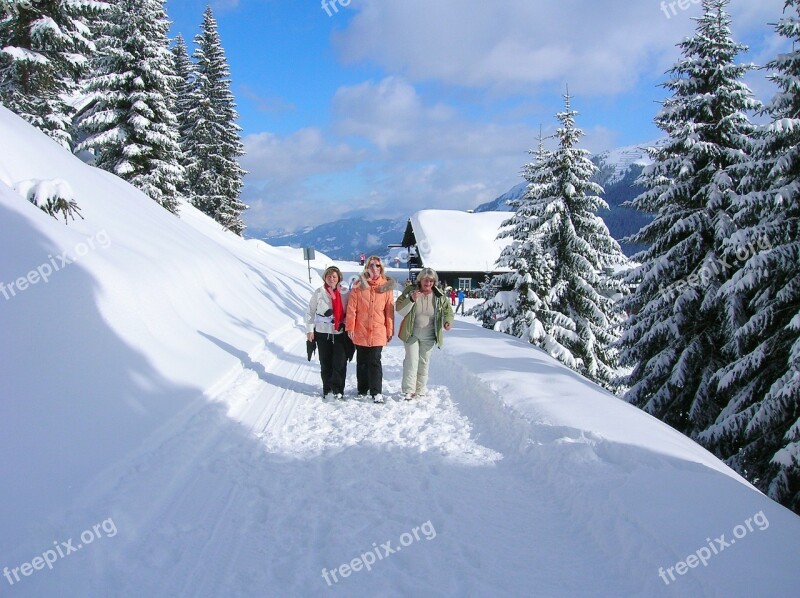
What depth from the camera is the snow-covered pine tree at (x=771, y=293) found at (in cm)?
763

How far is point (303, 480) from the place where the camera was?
4.22 meters

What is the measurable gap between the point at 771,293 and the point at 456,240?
36620 mm

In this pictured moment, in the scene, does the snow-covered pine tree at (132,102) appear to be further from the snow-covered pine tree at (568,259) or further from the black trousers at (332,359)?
the black trousers at (332,359)

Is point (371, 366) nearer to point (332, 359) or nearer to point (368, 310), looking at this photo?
point (332, 359)

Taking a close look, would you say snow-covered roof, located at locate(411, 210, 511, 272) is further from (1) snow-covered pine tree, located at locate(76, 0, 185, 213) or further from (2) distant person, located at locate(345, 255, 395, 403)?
(2) distant person, located at locate(345, 255, 395, 403)

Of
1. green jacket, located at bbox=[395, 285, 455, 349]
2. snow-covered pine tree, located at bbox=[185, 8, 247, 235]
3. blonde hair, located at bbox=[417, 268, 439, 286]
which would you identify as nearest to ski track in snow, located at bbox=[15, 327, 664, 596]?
green jacket, located at bbox=[395, 285, 455, 349]

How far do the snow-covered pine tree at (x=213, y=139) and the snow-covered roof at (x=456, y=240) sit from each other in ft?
54.5

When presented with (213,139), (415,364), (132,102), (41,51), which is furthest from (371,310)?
(213,139)

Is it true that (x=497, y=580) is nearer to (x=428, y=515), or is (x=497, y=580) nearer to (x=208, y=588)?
(x=428, y=515)

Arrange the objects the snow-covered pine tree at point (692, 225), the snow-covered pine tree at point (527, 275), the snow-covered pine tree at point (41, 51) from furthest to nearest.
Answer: the snow-covered pine tree at point (527, 275), the snow-covered pine tree at point (41, 51), the snow-covered pine tree at point (692, 225)

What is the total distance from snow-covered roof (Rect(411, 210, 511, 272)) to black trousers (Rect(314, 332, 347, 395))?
34961 mm

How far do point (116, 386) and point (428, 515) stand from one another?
3799mm

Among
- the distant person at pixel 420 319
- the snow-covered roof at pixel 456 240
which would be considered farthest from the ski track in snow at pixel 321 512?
the snow-covered roof at pixel 456 240

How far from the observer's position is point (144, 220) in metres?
12.0
